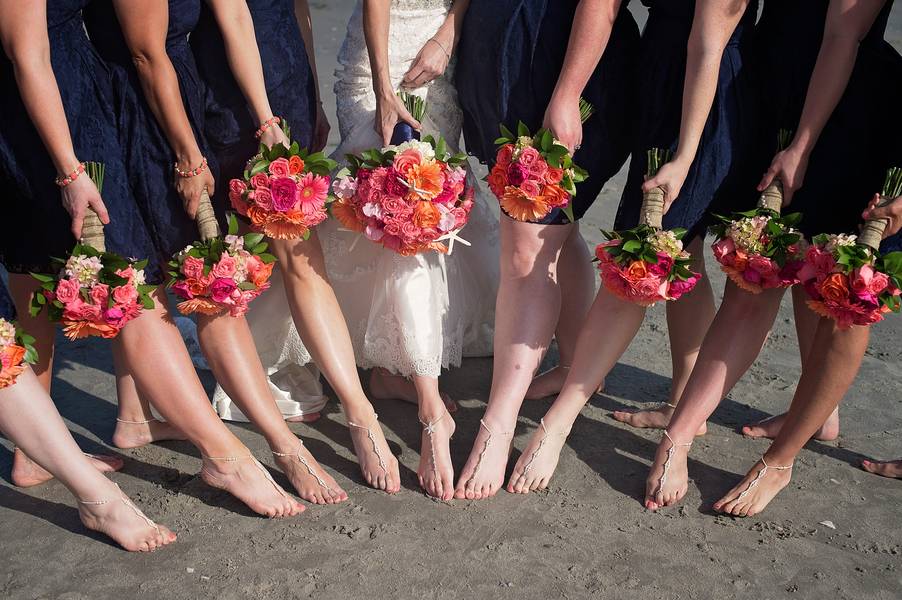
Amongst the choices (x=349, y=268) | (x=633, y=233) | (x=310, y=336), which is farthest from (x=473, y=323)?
(x=633, y=233)

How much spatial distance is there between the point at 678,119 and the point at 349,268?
57.5 inches

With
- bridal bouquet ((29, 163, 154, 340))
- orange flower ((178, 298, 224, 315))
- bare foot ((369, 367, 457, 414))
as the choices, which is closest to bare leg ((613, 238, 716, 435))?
bare foot ((369, 367, 457, 414))

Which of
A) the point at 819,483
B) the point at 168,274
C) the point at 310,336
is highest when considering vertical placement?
the point at 168,274

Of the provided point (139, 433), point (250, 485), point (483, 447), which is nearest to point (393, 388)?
point (483, 447)

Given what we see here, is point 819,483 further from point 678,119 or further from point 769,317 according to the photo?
point 678,119

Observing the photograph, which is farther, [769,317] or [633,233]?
[769,317]

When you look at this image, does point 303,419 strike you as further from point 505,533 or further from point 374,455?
point 505,533

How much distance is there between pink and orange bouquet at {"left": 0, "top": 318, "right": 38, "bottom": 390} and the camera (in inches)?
110

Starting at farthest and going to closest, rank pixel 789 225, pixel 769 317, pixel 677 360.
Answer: pixel 677 360
pixel 769 317
pixel 789 225

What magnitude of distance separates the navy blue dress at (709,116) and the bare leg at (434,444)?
1020 mm

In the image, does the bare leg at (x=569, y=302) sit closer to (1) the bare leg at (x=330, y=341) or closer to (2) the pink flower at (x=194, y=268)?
(1) the bare leg at (x=330, y=341)

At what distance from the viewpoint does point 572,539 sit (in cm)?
324

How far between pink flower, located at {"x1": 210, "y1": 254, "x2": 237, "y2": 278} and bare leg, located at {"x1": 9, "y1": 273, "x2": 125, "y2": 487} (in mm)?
719

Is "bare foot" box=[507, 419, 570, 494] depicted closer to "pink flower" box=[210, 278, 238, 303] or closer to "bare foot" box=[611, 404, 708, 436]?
"bare foot" box=[611, 404, 708, 436]
